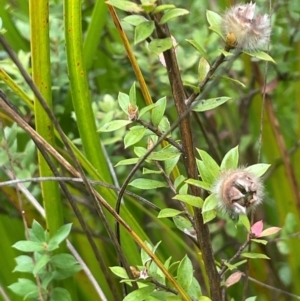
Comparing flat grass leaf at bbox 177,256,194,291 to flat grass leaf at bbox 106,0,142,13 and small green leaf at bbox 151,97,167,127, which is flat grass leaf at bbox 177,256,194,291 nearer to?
small green leaf at bbox 151,97,167,127

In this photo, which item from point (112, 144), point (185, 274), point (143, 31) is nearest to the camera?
point (143, 31)

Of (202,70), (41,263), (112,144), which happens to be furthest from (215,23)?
(112,144)

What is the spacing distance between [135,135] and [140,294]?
16cm

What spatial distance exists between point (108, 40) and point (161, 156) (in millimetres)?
836

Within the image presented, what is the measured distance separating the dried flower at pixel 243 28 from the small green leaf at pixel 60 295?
0.43 metres

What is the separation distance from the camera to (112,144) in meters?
1.04

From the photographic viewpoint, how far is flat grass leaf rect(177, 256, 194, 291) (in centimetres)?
56

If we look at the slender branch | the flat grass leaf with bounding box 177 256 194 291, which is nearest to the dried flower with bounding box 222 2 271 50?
the slender branch

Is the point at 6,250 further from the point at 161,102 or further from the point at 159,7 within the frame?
the point at 159,7

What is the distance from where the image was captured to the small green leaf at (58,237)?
0.69 meters

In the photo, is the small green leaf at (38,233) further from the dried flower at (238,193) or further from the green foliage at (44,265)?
the dried flower at (238,193)

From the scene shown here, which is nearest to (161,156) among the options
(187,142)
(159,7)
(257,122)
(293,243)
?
(187,142)

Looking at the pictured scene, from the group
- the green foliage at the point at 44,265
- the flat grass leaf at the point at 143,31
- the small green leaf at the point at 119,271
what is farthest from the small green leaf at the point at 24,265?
the flat grass leaf at the point at 143,31

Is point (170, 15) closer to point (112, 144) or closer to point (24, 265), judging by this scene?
point (24, 265)
